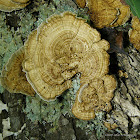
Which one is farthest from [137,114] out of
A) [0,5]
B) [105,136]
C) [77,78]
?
[0,5]

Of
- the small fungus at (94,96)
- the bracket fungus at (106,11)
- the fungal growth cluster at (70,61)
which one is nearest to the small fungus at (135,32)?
the bracket fungus at (106,11)

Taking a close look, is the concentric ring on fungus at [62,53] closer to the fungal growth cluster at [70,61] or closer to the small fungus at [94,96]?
the fungal growth cluster at [70,61]

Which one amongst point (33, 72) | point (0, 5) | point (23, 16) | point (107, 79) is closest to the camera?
point (107, 79)

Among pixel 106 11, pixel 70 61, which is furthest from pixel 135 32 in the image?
pixel 70 61

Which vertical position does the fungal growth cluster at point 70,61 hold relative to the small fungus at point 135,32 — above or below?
below

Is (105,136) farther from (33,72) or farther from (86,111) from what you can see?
(33,72)

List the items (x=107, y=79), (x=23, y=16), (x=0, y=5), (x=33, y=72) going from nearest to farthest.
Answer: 1. (x=107, y=79)
2. (x=33, y=72)
3. (x=0, y=5)
4. (x=23, y=16)
